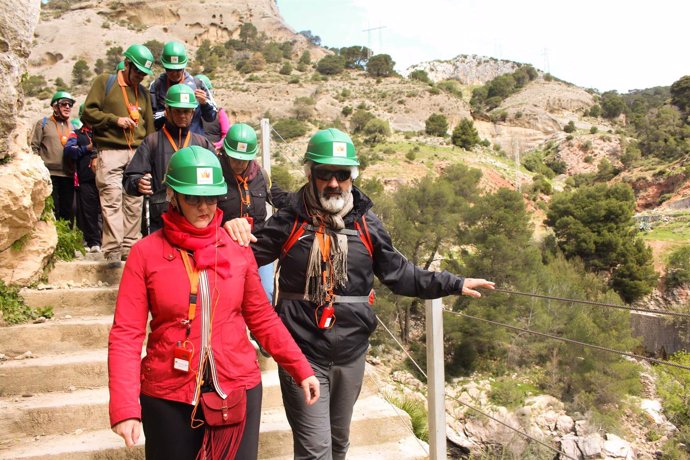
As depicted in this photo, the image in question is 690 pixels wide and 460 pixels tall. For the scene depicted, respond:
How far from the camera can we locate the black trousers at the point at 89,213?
6.14m

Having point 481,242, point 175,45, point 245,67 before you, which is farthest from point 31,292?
point 245,67

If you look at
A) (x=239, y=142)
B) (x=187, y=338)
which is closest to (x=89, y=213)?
(x=239, y=142)

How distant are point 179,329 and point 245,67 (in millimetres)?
69494

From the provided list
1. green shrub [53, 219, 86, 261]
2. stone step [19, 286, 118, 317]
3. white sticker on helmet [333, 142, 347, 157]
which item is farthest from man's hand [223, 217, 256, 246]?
green shrub [53, 219, 86, 261]

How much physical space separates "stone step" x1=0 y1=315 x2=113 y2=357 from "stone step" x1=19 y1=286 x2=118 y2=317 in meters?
0.21

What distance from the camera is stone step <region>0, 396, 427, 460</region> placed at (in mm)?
3252

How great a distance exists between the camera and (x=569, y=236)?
125 feet

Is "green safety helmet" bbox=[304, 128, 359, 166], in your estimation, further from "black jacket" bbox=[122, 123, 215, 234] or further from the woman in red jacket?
"black jacket" bbox=[122, 123, 215, 234]

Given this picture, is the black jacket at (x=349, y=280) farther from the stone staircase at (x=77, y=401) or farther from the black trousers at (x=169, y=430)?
the stone staircase at (x=77, y=401)

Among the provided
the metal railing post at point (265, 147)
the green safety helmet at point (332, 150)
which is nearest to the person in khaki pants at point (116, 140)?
the metal railing post at point (265, 147)

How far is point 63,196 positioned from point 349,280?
4.93m

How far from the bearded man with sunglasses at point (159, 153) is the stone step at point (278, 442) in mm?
1439

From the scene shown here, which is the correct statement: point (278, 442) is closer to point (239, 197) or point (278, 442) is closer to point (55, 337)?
point (239, 197)

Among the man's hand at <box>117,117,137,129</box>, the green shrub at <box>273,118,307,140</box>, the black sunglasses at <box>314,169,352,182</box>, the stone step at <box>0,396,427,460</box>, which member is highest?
the green shrub at <box>273,118,307,140</box>
